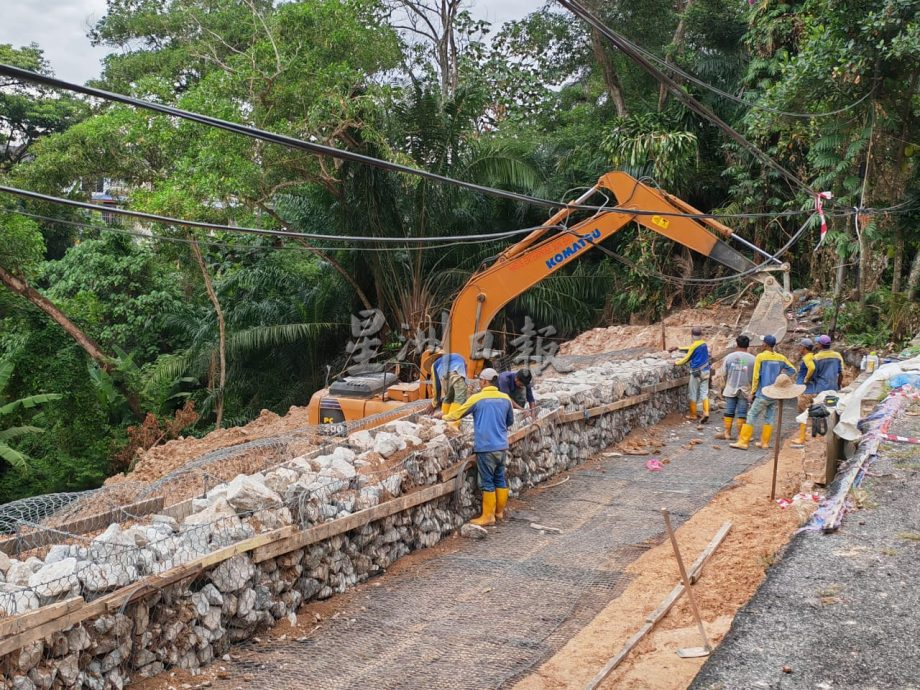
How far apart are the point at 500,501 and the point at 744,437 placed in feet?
15.7

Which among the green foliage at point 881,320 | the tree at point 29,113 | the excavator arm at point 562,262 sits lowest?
the green foliage at point 881,320

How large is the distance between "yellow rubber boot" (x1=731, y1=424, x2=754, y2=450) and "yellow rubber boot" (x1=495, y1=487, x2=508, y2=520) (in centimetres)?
461

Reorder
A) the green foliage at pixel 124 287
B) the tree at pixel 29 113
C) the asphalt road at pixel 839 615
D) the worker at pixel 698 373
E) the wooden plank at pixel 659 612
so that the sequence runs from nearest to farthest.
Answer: the asphalt road at pixel 839 615
the wooden plank at pixel 659 612
the worker at pixel 698 373
the green foliage at pixel 124 287
the tree at pixel 29 113

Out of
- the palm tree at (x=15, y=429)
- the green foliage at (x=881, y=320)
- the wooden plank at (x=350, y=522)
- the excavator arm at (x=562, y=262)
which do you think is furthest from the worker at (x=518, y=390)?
the palm tree at (x=15, y=429)

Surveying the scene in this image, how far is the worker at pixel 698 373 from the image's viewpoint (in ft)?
45.1

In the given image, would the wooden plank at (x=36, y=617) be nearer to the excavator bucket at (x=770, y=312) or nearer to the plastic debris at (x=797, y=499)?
the plastic debris at (x=797, y=499)

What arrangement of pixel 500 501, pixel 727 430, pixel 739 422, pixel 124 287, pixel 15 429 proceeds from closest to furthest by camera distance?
pixel 500 501
pixel 727 430
pixel 739 422
pixel 15 429
pixel 124 287

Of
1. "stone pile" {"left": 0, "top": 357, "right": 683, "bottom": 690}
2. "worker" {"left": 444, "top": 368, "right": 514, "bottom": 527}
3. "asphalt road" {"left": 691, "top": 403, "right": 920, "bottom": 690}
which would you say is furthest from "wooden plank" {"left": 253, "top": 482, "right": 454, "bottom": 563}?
"asphalt road" {"left": 691, "top": 403, "right": 920, "bottom": 690}

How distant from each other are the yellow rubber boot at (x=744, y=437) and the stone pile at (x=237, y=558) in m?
3.65

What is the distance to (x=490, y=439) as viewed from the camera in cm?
865

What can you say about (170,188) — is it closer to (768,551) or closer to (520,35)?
(768,551)

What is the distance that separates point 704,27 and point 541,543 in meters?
18.7

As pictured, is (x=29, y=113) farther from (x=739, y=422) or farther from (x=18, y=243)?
(x=739, y=422)

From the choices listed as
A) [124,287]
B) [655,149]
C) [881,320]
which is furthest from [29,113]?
[881,320]
